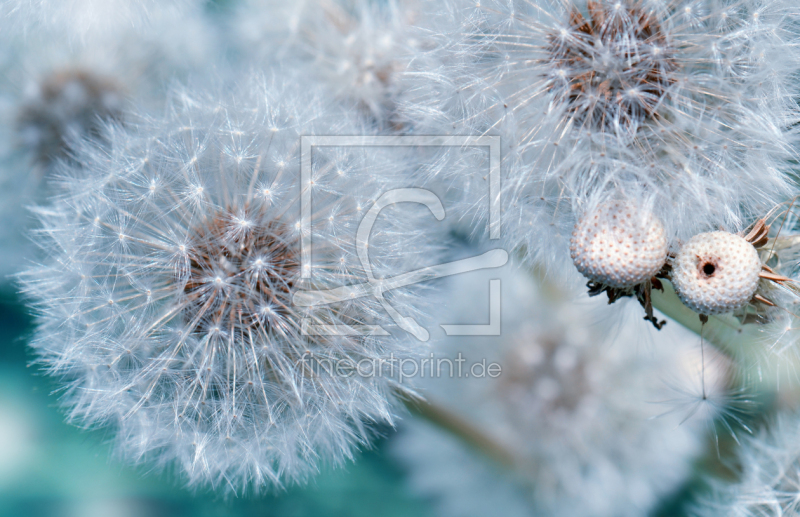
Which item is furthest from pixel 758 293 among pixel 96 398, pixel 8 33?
pixel 8 33

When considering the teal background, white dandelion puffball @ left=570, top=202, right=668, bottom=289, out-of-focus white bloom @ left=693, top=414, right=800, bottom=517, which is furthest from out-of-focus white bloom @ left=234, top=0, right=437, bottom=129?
A: out-of-focus white bloom @ left=693, top=414, right=800, bottom=517

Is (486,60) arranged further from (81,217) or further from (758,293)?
(81,217)

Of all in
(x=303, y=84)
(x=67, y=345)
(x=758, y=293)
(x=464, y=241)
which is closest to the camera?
(x=758, y=293)

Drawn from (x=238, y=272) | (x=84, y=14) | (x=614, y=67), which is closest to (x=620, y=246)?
(x=614, y=67)

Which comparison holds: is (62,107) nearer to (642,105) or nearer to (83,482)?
(83,482)

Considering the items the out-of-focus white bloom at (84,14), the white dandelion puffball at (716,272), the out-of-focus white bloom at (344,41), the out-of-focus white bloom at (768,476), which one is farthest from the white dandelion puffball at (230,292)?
the out-of-focus white bloom at (768,476)

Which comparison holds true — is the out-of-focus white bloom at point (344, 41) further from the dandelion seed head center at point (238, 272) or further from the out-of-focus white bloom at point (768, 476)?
the out-of-focus white bloom at point (768, 476)

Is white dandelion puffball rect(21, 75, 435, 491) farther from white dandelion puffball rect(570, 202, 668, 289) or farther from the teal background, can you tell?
the teal background
